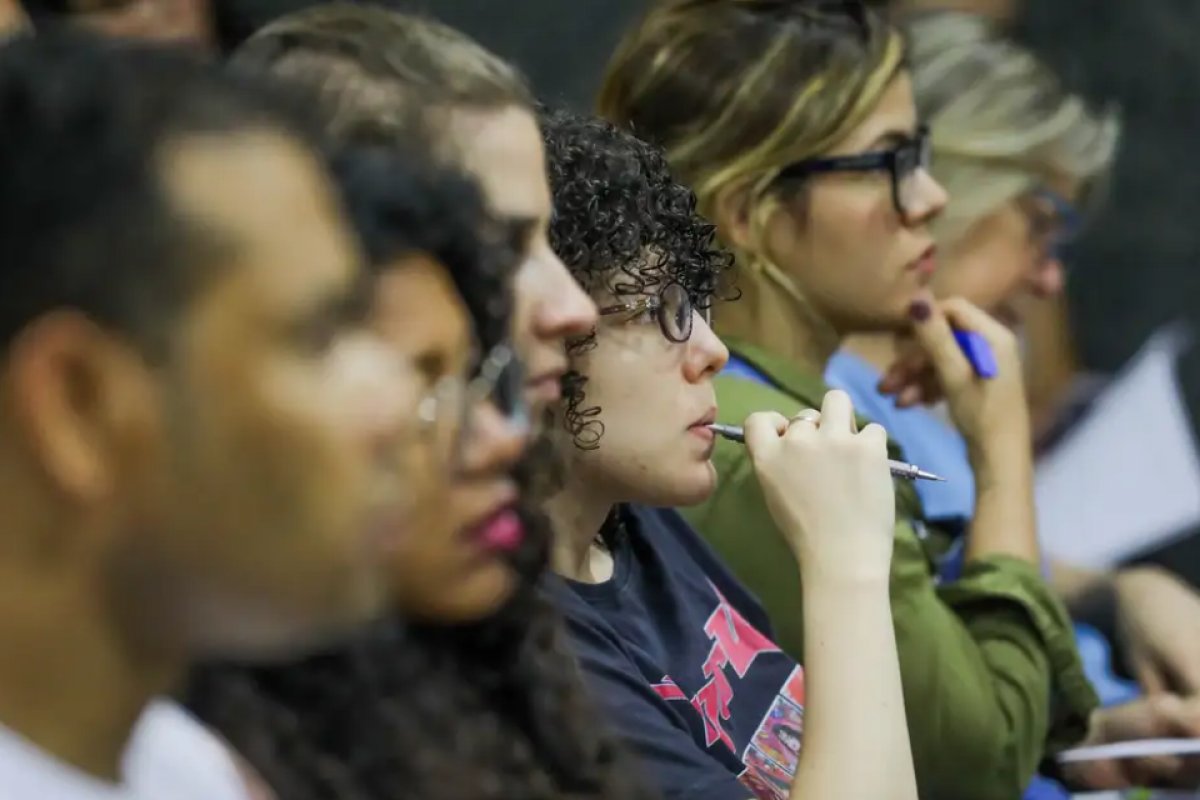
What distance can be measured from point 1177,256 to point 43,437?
268 cm

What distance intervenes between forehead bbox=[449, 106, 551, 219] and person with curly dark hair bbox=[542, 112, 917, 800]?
16 cm

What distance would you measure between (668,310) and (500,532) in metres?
0.48

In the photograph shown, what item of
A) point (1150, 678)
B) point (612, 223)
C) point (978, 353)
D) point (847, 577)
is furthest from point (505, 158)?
point (1150, 678)

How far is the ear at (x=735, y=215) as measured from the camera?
1.50 m

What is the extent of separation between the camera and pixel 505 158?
87cm

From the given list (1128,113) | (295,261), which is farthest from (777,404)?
(1128,113)

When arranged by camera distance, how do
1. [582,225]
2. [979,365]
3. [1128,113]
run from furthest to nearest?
1. [1128,113]
2. [979,365]
3. [582,225]

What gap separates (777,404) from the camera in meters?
1.34

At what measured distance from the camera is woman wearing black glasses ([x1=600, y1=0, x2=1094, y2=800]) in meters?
1.33

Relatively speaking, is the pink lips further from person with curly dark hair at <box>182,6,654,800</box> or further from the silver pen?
the silver pen

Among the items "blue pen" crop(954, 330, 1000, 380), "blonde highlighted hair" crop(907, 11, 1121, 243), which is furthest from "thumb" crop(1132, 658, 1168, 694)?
"blonde highlighted hair" crop(907, 11, 1121, 243)

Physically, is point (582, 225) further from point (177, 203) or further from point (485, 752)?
point (177, 203)

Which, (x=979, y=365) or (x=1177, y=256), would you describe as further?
(x=1177, y=256)

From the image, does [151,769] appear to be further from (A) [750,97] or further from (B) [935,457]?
(B) [935,457]
